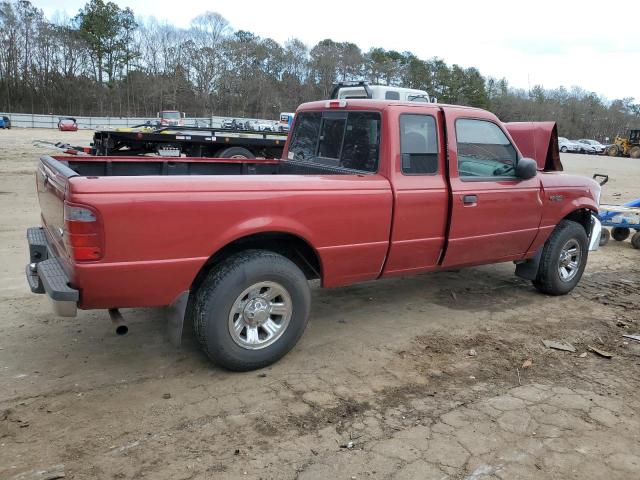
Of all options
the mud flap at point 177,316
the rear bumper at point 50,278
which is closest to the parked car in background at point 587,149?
the mud flap at point 177,316

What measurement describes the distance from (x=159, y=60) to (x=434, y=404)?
92.8m

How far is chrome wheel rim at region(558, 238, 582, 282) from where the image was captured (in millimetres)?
5784

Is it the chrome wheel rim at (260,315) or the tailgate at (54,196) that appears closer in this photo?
the tailgate at (54,196)

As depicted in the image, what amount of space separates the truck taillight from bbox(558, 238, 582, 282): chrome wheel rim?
15.8 feet

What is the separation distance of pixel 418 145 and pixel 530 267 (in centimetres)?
227

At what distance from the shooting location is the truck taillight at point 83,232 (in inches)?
116

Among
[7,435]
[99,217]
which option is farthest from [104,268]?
[7,435]

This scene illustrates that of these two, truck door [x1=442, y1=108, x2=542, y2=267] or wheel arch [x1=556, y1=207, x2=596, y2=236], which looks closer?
truck door [x1=442, y1=108, x2=542, y2=267]

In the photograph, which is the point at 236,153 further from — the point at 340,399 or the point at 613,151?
the point at 613,151

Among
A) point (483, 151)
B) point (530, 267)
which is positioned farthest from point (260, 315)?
point (530, 267)

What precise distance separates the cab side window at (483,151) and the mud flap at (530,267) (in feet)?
3.79

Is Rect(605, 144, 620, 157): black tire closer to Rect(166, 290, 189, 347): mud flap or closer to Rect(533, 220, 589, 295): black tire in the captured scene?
Rect(533, 220, 589, 295): black tire

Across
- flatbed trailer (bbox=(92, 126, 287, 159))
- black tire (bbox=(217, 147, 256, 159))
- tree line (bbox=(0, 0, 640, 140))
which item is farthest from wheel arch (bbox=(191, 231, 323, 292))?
tree line (bbox=(0, 0, 640, 140))

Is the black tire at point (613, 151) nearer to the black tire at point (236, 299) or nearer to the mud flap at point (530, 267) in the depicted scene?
the mud flap at point (530, 267)
